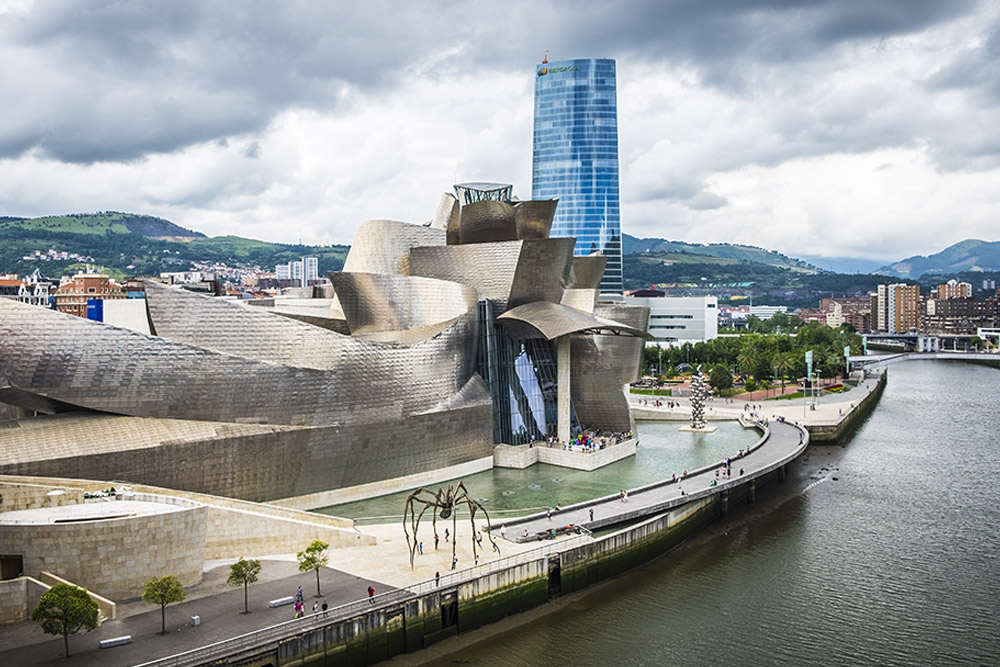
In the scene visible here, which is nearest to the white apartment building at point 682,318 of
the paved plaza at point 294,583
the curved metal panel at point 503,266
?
the curved metal panel at point 503,266

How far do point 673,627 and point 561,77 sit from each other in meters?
117

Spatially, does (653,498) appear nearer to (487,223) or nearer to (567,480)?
(567,480)

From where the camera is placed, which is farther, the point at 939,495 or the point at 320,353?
the point at 939,495

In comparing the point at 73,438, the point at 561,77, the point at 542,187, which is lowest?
the point at 73,438

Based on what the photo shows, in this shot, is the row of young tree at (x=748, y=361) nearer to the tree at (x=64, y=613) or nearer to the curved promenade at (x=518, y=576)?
the curved promenade at (x=518, y=576)

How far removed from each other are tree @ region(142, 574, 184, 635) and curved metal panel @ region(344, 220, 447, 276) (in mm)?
29070

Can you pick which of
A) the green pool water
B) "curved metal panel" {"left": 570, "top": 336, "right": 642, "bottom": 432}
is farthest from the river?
"curved metal panel" {"left": 570, "top": 336, "right": 642, "bottom": 432}

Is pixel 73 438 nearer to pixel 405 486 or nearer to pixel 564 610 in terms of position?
pixel 405 486

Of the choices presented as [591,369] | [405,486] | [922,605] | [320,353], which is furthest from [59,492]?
[591,369]

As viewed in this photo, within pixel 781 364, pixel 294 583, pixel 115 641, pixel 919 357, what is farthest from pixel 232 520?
pixel 919 357

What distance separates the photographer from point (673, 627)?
2409cm

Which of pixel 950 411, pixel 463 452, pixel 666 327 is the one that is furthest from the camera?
pixel 666 327

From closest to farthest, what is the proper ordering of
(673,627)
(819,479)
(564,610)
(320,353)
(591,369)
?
1. (673,627)
2. (564,610)
3. (320,353)
4. (819,479)
5. (591,369)

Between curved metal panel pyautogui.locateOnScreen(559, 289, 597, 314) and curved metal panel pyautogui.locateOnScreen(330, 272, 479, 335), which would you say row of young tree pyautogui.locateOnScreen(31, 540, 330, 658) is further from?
curved metal panel pyautogui.locateOnScreen(559, 289, 597, 314)
